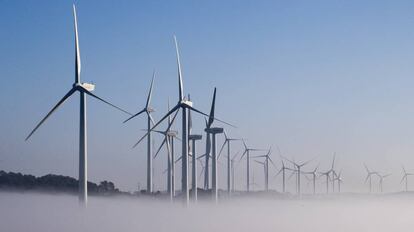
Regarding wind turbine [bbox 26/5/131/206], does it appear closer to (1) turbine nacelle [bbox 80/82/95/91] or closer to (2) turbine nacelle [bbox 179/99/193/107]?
(1) turbine nacelle [bbox 80/82/95/91]

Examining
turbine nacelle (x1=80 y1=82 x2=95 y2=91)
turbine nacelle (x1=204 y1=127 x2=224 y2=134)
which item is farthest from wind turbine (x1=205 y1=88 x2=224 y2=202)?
turbine nacelle (x1=80 y1=82 x2=95 y2=91)

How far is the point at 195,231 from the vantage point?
292 ft

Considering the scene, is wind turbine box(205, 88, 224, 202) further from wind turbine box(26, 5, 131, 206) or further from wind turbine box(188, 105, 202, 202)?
wind turbine box(26, 5, 131, 206)

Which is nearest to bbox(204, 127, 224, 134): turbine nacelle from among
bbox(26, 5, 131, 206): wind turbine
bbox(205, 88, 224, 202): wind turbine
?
bbox(205, 88, 224, 202): wind turbine

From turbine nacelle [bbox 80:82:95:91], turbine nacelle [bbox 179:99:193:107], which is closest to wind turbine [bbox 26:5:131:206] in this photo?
turbine nacelle [bbox 80:82:95:91]

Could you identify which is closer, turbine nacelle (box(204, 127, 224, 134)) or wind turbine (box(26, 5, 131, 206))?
wind turbine (box(26, 5, 131, 206))

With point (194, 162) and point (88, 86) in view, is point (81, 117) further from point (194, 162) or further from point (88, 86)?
point (194, 162)

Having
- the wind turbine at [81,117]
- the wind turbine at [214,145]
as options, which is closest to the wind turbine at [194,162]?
the wind turbine at [214,145]

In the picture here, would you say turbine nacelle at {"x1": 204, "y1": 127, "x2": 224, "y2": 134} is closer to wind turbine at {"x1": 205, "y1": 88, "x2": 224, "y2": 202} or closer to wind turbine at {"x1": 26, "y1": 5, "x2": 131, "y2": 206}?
wind turbine at {"x1": 205, "y1": 88, "x2": 224, "y2": 202}

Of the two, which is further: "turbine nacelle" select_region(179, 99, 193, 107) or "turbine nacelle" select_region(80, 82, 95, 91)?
"turbine nacelle" select_region(179, 99, 193, 107)

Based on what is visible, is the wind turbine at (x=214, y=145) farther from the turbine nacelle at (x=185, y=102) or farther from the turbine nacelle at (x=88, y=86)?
the turbine nacelle at (x=88, y=86)

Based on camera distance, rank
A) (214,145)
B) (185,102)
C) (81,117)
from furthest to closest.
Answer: (214,145) < (185,102) < (81,117)

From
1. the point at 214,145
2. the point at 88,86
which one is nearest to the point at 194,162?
the point at 214,145

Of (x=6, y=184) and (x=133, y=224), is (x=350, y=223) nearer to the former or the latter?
(x=133, y=224)
